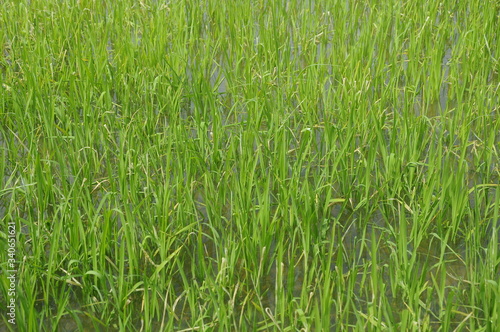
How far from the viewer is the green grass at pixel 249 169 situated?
71.9 inches

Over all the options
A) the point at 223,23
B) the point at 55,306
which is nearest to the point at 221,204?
the point at 55,306

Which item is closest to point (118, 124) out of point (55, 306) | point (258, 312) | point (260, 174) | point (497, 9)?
point (260, 174)

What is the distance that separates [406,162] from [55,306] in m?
1.30

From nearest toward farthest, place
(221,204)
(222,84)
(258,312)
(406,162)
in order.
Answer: (258,312)
(221,204)
(406,162)
(222,84)

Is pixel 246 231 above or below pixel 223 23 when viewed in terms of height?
below

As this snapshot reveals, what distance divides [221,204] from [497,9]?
2357 mm

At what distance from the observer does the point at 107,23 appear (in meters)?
3.53

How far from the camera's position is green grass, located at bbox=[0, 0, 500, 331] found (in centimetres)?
183

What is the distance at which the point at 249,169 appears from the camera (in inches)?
87.1

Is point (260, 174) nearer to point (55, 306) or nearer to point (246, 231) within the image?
point (246, 231)

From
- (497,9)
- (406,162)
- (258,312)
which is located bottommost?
(258,312)

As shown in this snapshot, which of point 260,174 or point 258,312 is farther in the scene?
point 260,174

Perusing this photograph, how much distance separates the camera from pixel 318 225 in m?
2.18

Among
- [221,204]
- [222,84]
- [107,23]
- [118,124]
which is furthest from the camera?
[107,23]
